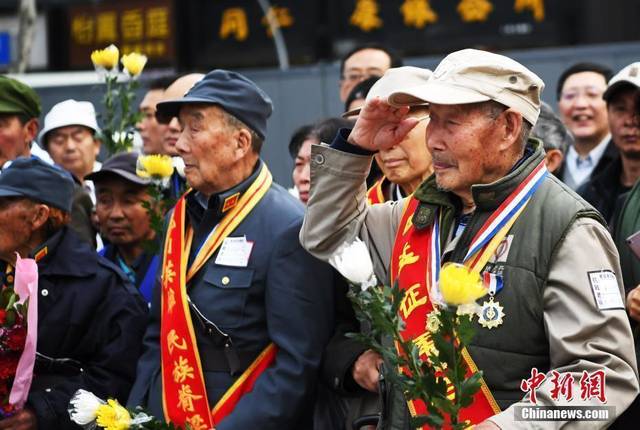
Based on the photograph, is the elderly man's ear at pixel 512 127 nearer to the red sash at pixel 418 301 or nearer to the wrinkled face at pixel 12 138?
the red sash at pixel 418 301

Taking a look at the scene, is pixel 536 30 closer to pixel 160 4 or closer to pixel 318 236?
pixel 160 4

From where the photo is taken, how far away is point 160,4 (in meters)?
12.3

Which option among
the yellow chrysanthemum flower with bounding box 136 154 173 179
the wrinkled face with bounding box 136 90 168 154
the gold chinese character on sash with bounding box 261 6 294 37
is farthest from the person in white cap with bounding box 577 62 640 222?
the gold chinese character on sash with bounding box 261 6 294 37

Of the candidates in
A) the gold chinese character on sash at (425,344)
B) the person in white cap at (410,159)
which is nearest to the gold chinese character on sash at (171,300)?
the person in white cap at (410,159)

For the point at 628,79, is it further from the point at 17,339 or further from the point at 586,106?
the point at 17,339

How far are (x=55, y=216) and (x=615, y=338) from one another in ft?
8.94

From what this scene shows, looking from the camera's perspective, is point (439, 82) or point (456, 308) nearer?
point (456, 308)

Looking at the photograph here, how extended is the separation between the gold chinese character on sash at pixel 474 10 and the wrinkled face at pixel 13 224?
21.2ft

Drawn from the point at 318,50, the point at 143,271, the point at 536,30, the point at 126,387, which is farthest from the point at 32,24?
the point at 126,387

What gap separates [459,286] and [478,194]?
22.6 inches

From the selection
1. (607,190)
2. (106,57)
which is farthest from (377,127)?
(106,57)

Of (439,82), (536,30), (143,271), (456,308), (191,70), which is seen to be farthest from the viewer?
(191,70)

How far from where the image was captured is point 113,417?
4.56m

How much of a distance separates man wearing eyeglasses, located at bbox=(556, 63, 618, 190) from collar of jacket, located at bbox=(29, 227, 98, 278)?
3361 millimetres
